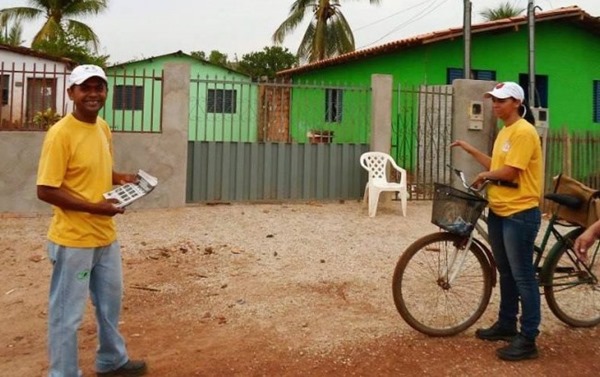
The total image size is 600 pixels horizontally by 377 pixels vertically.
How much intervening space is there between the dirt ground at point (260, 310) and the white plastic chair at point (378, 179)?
88cm

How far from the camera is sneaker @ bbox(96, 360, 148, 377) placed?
11.5ft

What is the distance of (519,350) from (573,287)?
91 centimetres

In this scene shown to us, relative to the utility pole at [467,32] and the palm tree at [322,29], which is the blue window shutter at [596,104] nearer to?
the utility pole at [467,32]

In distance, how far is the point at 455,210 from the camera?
13.2ft

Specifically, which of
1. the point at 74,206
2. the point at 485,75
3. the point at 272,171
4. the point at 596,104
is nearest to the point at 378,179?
the point at 272,171

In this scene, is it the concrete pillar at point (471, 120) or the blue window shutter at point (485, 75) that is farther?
the blue window shutter at point (485, 75)

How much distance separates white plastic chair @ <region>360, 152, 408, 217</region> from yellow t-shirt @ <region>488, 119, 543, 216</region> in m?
5.29

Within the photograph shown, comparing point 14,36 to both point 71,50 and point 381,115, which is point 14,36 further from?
point 381,115

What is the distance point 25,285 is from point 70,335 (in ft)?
9.72

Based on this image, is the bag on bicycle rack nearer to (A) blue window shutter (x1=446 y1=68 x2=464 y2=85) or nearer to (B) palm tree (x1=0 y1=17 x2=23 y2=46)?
(A) blue window shutter (x1=446 y1=68 x2=464 y2=85)

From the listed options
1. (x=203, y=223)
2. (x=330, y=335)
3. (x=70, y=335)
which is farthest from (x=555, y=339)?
(x=203, y=223)

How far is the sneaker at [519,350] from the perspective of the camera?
379 cm

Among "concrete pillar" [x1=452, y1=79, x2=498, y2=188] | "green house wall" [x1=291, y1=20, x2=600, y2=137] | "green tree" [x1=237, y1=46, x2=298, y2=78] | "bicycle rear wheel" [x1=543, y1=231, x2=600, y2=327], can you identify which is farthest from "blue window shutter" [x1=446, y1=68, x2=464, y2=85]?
"green tree" [x1=237, y1=46, x2=298, y2=78]

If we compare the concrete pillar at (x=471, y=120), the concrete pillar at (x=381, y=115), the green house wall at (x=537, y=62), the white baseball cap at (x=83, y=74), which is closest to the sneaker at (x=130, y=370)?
the white baseball cap at (x=83, y=74)
